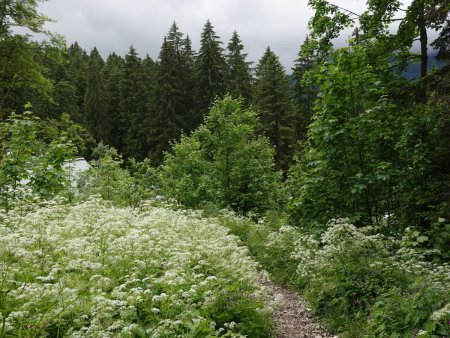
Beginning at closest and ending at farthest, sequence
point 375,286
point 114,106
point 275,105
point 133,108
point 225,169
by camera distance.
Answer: point 375,286
point 225,169
point 275,105
point 133,108
point 114,106

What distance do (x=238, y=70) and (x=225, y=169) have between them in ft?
87.2

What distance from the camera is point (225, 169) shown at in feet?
60.4

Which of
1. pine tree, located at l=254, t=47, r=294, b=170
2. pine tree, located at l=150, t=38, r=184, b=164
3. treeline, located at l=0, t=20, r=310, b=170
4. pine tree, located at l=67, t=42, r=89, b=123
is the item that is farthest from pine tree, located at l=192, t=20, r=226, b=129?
pine tree, located at l=67, t=42, r=89, b=123

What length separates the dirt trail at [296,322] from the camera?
664 cm

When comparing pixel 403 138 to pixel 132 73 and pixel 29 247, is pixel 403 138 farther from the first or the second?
pixel 132 73

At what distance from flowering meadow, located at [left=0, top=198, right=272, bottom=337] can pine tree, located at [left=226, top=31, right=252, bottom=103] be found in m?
35.8

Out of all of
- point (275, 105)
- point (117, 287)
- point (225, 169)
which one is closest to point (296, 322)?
point (117, 287)

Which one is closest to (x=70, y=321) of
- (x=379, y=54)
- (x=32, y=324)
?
(x=32, y=324)

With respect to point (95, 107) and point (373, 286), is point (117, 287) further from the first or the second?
point (95, 107)

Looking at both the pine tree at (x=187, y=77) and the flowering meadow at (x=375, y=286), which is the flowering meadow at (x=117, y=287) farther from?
the pine tree at (x=187, y=77)

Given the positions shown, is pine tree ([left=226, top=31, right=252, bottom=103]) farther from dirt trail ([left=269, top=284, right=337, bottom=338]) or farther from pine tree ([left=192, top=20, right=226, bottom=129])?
dirt trail ([left=269, top=284, right=337, bottom=338])

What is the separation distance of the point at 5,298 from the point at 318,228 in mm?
7001

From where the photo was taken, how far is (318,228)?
9359 mm

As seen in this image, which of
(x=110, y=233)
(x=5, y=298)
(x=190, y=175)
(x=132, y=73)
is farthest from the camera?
(x=132, y=73)
